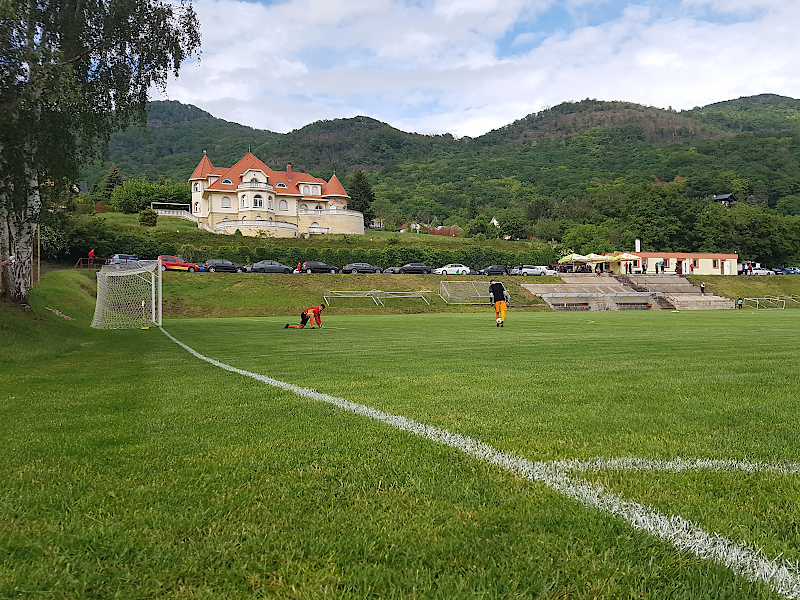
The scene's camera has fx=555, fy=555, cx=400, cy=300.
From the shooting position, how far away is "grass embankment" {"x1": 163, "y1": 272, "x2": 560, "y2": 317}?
37.8 meters

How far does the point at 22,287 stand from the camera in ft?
59.6

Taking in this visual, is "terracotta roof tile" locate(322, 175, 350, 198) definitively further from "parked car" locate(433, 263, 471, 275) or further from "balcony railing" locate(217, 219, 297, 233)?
"parked car" locate(433, 263, 471, 275)

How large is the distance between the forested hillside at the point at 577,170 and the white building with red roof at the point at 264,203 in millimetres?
24675

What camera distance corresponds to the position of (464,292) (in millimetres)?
47812

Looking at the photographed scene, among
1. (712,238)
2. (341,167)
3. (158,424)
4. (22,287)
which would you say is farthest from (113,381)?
(341,167)

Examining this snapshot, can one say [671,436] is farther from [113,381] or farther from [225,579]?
[113,381]

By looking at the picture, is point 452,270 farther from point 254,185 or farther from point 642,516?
point 642,516

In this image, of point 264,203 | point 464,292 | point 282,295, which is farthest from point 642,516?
point 264,203

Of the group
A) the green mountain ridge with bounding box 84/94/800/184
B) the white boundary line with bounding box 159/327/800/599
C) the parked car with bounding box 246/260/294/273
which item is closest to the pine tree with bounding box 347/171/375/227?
the green mountain ridge with bounding box 84/94/800/184

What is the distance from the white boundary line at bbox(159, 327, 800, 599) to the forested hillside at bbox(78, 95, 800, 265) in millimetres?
80770

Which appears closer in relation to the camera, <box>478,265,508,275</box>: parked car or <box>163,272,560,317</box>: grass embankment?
<box>163,272,560,317</box>: grass embankment

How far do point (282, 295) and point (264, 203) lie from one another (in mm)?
42885

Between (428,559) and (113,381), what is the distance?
294 inches

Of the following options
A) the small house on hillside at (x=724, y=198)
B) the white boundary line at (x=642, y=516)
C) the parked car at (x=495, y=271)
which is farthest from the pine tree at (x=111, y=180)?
the small house on hillside at (x=724, y=198)
